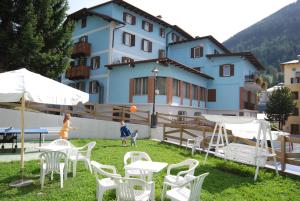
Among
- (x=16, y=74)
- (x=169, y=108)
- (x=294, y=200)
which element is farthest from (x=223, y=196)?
(x=169, y=108)

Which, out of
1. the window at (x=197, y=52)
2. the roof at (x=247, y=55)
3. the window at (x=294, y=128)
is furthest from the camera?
the window at (x=294, y=128)

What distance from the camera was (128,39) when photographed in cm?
3166

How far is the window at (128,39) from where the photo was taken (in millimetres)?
31234

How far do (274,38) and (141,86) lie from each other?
158m

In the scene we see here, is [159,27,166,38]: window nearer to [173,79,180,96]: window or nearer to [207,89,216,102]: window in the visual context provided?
[207,89,216,102]: window

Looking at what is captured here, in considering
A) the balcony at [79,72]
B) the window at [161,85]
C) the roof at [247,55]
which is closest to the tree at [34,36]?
the window at [161,85]

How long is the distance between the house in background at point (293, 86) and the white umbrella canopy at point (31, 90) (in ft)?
163

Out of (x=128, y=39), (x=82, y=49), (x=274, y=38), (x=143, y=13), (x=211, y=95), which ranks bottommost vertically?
(x=211, y=95)

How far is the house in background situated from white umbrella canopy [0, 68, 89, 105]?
49759 millimetres

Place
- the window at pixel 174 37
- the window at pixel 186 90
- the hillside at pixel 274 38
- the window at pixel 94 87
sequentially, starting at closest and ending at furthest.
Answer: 1. the window at pixel 186 90
2. the window at pixel 94 87
3. the window at pixel 174 37
4. the hillside at pixel 274 38

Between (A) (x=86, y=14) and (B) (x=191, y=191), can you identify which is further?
(A) (x=86, y=14)

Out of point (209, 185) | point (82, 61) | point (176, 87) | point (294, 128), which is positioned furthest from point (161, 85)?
point (294, 128)

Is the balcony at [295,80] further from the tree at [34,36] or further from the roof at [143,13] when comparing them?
the tree at [34,36]

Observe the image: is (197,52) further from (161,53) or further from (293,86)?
(293,86)
